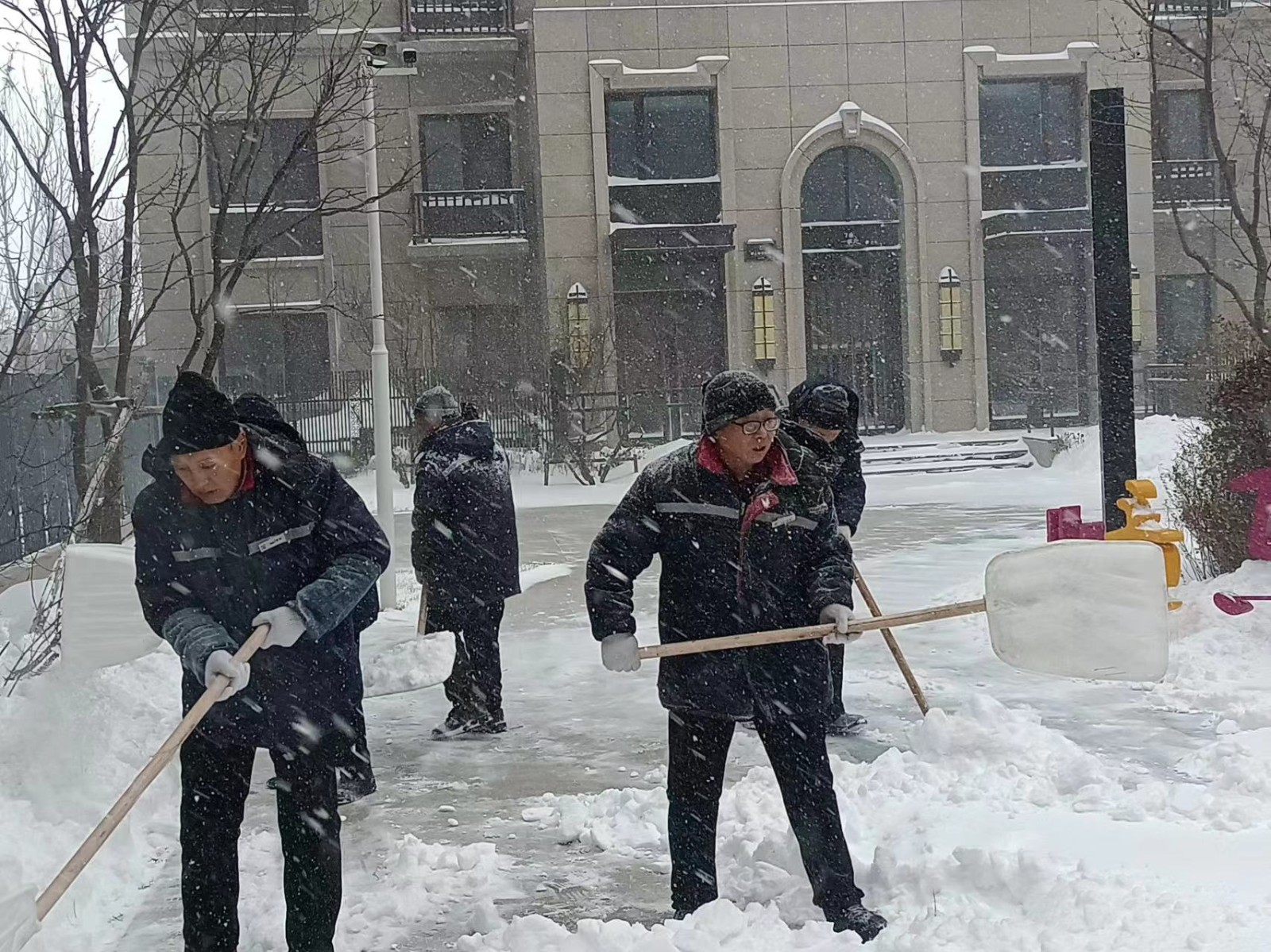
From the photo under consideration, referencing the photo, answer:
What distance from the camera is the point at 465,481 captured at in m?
6.52

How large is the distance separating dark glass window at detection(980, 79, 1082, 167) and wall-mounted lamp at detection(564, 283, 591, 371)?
29.3ft

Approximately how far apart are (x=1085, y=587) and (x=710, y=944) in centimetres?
153

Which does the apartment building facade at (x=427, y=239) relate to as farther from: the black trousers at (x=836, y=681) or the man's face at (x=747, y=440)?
the man's face at (x=747, y=440)

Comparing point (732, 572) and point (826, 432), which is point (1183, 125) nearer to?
point (826, 432)

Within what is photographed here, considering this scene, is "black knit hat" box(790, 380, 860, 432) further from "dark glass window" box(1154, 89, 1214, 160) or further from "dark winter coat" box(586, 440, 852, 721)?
"dark glass window" box(1154, 89, 1214, 160)

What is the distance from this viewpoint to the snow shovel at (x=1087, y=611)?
3.87 m

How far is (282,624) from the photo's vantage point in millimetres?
3430

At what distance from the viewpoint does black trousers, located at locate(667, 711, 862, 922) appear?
388cm

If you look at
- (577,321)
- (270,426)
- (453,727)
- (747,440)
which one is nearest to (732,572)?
(747,440)

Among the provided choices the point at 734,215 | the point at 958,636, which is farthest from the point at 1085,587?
the point at 734,215

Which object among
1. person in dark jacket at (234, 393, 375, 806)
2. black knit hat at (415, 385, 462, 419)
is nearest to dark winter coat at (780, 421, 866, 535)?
black knit hat at (415, 385, 462, 419)

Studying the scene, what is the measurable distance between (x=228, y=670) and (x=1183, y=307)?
2739 cm

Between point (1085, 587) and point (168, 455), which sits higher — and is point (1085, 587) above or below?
below

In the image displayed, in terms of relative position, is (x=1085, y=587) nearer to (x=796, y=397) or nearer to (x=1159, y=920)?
(x=1159, y=920)
